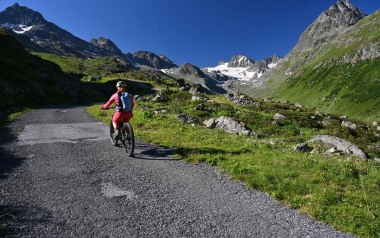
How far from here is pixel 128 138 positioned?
16344 millimetres

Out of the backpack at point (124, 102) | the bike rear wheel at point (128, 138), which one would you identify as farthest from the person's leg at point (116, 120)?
the bike rear wheel at point (128, 138)

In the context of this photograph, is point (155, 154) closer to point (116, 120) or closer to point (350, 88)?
point (116, 120)

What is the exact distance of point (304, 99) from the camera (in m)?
170

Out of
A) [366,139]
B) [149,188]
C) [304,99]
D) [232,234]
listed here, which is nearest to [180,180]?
[149,188]

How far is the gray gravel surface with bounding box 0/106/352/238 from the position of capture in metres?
8.40

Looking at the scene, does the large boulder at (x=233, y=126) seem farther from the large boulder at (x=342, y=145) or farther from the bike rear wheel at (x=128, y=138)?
the bike rear wheel at (x=128, y=138)

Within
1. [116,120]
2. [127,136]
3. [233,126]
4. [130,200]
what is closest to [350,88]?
[233,126]

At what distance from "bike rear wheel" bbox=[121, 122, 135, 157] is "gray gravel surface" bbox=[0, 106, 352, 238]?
1.35 feet

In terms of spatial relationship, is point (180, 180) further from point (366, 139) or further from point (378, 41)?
point (378, 41)

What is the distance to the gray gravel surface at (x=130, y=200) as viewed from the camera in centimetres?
840

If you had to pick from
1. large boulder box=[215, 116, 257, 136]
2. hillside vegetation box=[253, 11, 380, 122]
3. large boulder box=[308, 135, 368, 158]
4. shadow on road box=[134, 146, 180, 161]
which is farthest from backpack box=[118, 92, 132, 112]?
hillside vegetation box=[253, 11, 380, 122]

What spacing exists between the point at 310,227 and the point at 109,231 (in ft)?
17.4

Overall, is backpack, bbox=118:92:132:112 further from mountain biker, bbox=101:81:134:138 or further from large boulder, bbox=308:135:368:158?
large boulder, bbox=308:135:368:158

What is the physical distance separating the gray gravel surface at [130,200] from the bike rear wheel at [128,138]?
1.35 feet
